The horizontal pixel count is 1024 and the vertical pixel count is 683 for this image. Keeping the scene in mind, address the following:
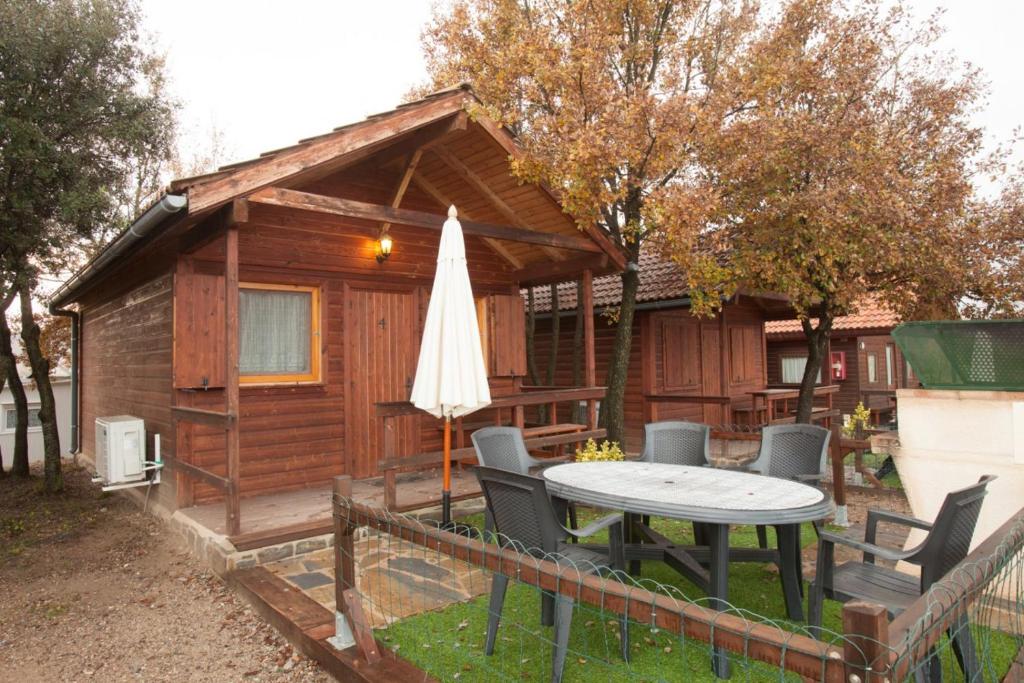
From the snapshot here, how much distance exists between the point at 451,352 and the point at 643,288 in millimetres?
7146

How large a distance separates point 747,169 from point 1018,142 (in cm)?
554

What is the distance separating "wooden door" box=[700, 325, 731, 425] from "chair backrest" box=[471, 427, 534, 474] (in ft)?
27.3

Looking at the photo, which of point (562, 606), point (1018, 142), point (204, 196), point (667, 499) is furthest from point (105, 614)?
point (1018, 142)

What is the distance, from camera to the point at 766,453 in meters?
4.89

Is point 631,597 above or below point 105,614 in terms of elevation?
above

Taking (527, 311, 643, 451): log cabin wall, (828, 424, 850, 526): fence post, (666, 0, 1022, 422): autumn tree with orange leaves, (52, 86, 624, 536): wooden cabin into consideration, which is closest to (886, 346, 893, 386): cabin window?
(666, 0, 1022, 422): autumn tree with orange leaves

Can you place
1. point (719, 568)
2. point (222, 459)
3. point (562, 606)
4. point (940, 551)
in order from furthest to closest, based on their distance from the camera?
point (222, 459) < point (719, 568) < point (562, 606) < point (940, 551)

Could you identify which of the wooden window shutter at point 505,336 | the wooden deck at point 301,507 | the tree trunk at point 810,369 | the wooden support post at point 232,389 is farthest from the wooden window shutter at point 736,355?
the wooden support post at point 232,389

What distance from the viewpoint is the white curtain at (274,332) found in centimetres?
649

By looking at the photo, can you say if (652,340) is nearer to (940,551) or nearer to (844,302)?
(844,302)

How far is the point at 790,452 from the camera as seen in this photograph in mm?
4906

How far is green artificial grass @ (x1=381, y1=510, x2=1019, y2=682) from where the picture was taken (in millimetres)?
3219

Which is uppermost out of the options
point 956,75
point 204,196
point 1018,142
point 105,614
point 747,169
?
point 956,75

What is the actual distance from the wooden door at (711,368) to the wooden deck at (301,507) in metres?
6.96
